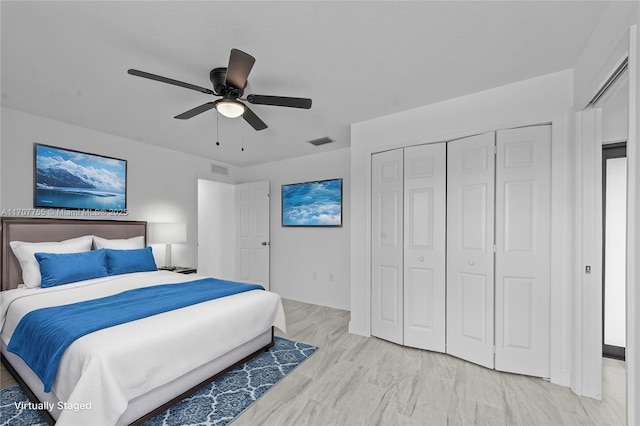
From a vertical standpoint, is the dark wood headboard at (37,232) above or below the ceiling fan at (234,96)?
below

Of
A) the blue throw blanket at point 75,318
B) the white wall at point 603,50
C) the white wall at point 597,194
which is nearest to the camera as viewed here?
the white wall at point 597,194

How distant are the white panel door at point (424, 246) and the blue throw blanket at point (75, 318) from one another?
6.22 ft

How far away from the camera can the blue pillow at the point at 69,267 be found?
268cm

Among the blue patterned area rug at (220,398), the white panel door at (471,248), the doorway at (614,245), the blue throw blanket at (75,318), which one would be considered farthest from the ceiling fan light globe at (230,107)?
the doorway at (614,245)

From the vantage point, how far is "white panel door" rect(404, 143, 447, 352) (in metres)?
2.80

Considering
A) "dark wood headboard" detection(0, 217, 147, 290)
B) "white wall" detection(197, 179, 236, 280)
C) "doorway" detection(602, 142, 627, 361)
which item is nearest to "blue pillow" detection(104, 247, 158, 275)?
"dark wood headboard" detection(0, 217, 147, 290)

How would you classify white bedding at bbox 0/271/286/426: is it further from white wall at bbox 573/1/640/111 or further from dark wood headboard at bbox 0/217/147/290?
white wall at bbox 573/1/640/111

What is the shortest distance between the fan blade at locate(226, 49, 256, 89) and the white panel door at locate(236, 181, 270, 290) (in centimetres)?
315

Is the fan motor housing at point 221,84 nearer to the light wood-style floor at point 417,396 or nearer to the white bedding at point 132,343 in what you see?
the white bedding at point 132,343

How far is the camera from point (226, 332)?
2.21 m

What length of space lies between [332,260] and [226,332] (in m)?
2.40

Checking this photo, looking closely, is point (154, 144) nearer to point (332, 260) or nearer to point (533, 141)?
point (332, 260)

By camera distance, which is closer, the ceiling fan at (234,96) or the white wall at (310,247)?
the ceiling fan at (234,96)

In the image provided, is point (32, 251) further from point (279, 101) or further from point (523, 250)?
point (523, 250)
